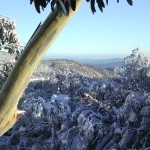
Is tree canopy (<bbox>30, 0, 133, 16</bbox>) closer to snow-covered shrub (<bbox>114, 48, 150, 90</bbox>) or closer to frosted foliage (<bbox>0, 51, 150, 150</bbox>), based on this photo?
frosted foliage (<bbox>0, 51, 150, 150</bbox>)

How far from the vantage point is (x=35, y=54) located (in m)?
2.28

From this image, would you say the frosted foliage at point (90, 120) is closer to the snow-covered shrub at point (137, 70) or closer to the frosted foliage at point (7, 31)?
the snow-covered shrub at point (137, 70)

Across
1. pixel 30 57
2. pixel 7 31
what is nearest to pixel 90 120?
pixel 7 31

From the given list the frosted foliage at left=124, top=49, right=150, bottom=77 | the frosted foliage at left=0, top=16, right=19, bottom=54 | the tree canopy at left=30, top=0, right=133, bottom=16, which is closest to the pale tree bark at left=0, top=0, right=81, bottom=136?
the tree canopy at left=30, top=0, right=133, bottom=16

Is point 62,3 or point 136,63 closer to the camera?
point 62,3

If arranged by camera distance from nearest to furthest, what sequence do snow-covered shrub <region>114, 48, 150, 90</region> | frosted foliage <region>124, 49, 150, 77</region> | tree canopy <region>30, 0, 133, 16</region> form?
tree canopy <region>30, 0, 133, 16</region> → snow-covered shrub <region>114, 48, 150, 90</region> → frosted foliage <region>124, 49, 150, 77</region>

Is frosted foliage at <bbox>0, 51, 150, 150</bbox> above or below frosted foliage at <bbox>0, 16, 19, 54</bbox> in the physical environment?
below

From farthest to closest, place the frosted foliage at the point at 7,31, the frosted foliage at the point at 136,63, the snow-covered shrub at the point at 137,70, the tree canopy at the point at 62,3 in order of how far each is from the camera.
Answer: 1. the frosted foliage at the point at 136,63
2. the snow-covered shrub at the point at 137,70
3. the frosted foliage at the point at 7,31
4. the tree canopy at the point at 62,3

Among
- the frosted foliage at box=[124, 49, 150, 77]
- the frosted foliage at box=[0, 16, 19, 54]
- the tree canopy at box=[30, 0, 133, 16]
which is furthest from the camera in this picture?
the frosted foliage at box=[124, 49, 150, 77]

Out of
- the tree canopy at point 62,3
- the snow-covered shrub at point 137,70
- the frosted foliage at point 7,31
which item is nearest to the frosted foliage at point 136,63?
the snow-covered shrub at point 137,70

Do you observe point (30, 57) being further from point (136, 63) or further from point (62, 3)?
point (136, 63)

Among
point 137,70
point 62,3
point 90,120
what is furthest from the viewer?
point 137,70

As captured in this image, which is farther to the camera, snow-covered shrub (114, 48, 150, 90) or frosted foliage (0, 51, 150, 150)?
snow-covered shrub (114, 48, 150, 90)

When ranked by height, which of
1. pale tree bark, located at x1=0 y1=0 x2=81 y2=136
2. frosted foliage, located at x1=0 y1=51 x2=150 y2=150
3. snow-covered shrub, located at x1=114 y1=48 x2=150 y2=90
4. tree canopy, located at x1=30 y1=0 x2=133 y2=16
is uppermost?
tree canopy, located at x1=30 y1=0 x2=133 y2=16
